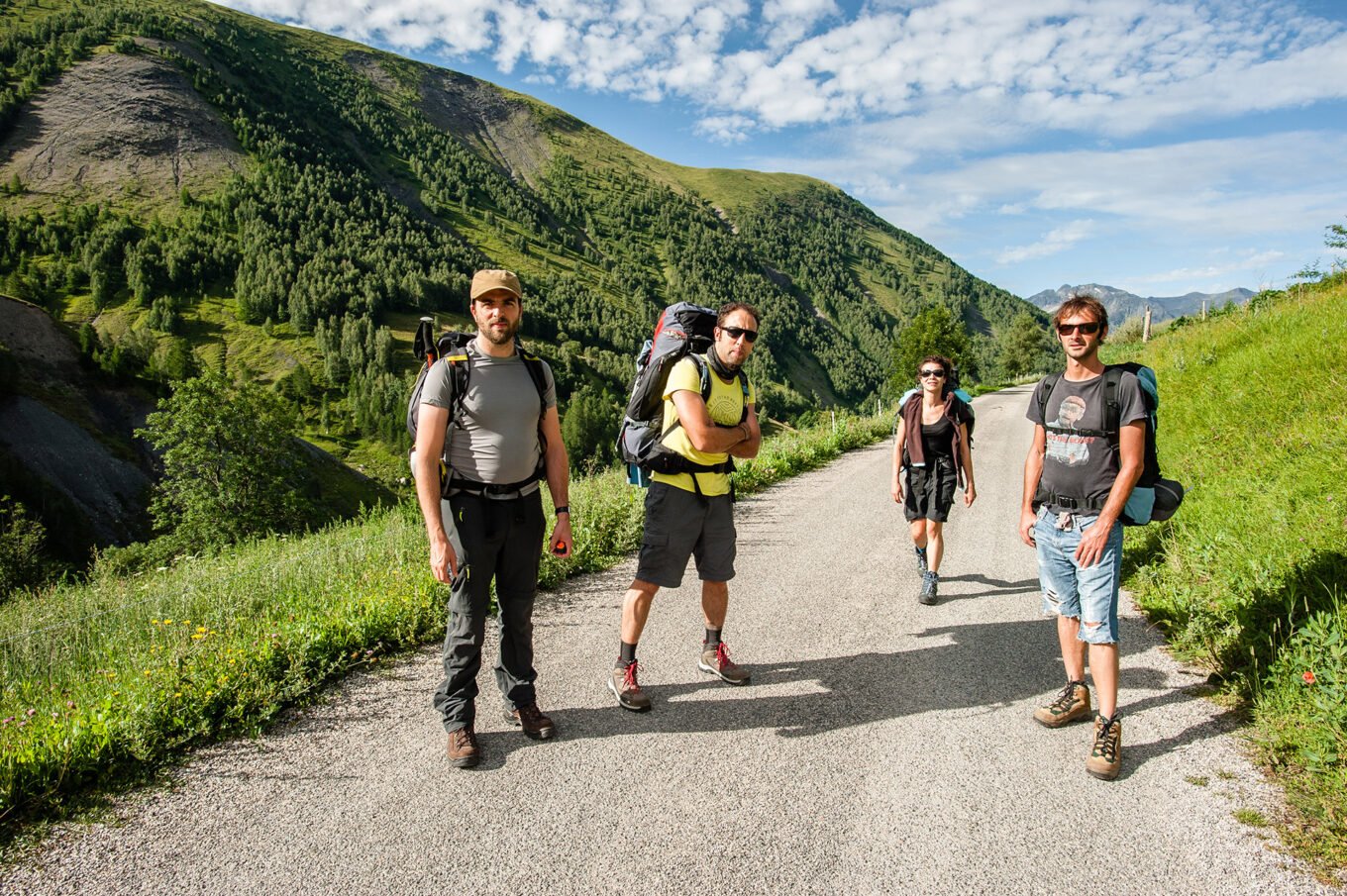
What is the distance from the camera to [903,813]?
2980mm

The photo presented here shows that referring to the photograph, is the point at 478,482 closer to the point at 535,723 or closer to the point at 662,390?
the point at 662,390

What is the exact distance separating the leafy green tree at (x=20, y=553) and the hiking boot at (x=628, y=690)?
3509 centimetres

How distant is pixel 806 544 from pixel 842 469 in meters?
6.33

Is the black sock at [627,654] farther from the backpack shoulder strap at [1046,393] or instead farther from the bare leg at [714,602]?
the backpack shoulder strap at [1046,393]

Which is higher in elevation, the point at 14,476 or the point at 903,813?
the point at 903,813

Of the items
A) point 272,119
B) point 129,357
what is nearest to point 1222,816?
point 129,357

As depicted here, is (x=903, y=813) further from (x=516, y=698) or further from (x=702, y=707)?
(x=516, y=698)

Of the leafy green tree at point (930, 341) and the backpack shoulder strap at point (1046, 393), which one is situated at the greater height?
the leafy green tree at point (930, 341)

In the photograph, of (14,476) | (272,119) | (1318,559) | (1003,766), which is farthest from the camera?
(272,119)

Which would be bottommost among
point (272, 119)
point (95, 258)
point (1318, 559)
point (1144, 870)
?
point (1144, 870)

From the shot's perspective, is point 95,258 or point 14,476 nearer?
point 14,476

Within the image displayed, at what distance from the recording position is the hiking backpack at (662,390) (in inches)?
153

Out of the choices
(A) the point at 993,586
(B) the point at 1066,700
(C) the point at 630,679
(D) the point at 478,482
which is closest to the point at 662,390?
(D) the point at 478,482

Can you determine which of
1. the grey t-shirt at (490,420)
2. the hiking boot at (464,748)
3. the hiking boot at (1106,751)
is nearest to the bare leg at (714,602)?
the grey t-shirt at (490,420)
